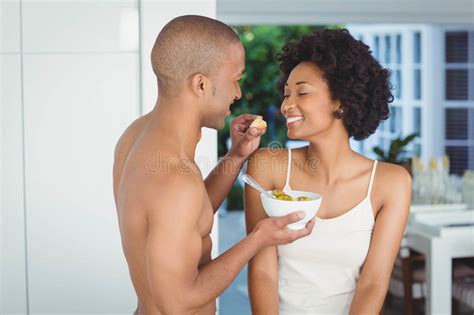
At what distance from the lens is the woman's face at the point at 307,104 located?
2.05 m

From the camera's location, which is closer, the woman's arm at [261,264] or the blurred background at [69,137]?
the woman's arm at [261,264]

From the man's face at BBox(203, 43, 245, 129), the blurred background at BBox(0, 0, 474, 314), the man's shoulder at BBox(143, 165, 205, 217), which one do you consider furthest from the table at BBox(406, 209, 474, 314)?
the man's shoulder at BBox(143, 165, 205, 217)

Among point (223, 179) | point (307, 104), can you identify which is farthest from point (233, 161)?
point (307, 104)

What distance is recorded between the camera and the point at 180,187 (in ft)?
Answer: 5.12

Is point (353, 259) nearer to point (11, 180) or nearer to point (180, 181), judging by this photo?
point (180, 181)

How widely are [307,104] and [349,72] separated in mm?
164

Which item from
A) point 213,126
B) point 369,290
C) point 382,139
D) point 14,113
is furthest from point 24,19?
point 382,139

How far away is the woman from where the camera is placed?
2062mm

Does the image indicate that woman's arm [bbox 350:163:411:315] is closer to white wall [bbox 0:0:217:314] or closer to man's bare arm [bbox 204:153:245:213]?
man's bare arm [bbox 204:153:245:213]

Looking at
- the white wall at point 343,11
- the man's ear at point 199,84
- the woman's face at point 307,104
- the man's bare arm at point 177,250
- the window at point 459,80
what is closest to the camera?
the man's bare arm at point 177,250

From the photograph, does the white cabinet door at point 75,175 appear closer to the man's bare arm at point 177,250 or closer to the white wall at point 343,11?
the man's bare arm at point 177,250

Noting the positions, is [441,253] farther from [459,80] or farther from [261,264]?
[459,80]

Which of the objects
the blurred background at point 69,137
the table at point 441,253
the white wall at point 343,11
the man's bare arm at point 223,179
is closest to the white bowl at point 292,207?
the man's bare arm at point 223,179

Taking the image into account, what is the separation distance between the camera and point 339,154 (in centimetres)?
220
